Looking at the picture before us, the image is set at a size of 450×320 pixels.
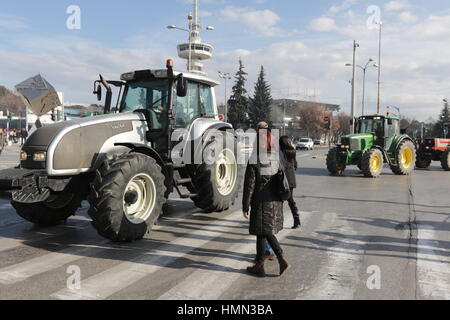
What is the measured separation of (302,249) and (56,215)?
426cm

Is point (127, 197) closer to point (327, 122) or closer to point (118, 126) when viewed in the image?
point (118, 126)

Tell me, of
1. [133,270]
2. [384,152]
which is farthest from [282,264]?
[384,152]

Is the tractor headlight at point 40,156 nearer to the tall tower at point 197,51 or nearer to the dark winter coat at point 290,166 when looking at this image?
the dark winter coat at point 290,166

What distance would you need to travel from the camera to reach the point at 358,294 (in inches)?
162

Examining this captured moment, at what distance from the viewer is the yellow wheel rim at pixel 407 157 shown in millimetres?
17219

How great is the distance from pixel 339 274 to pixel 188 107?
444cm

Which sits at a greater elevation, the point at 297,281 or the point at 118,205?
the point at 118,205

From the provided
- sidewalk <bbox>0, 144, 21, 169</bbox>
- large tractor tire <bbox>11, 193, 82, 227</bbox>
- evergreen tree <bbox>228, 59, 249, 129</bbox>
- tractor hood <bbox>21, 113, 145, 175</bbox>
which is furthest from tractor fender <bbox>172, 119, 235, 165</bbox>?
evergreen tree <bbox>228, 59, 249, 129</bbox>

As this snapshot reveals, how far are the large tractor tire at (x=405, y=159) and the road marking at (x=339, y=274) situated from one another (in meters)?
11.5

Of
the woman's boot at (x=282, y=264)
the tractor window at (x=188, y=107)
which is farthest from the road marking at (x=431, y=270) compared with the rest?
the tractor window at (x=188, y=107)

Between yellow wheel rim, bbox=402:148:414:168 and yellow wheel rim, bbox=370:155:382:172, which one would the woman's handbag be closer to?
yellow wheel rim, bbox=370:155:382:172

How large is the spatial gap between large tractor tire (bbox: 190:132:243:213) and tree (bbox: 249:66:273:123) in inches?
2240
